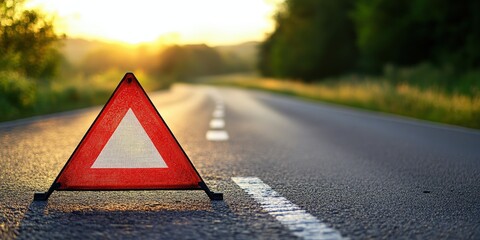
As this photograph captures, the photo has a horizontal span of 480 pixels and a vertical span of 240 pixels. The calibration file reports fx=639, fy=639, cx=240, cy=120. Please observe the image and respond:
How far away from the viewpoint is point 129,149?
517cm

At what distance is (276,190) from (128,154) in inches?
53.1

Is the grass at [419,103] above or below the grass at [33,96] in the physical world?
below

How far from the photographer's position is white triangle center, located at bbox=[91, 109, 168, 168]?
510cm

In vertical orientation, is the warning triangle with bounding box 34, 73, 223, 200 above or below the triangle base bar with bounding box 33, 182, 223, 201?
above

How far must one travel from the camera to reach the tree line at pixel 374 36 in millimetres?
36938

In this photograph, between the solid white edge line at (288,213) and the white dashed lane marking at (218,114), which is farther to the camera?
the white dashed lane marking at (218,114)

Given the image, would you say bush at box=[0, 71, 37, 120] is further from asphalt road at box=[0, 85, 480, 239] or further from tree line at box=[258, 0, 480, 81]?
tree line at box=[258, 0, 480, 81]

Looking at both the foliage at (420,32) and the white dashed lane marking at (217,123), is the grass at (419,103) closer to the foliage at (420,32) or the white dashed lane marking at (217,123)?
the white dashed lane marking at (217,123)

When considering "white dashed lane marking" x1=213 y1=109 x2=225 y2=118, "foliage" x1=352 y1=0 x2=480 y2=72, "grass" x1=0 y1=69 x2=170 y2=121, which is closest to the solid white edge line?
"grass" x1=0 y1=69 x2=170 y2=121

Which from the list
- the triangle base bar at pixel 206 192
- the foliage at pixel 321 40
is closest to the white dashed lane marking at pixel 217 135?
the triangle base bar at pixel 206 192

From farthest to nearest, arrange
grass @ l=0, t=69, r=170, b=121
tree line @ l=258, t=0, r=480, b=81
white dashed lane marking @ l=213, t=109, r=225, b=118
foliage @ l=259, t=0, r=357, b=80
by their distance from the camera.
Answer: foliage @ l=259, t=0, r=357, b=80 → tree line @ l=258, t=0, r=480, b=81 → white dashed lane marking @ l=213, t=109, r=225, b=118 → grass @ l=0, t=69, r=170, b=121

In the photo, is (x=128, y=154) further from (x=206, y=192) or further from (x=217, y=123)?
(x=217, y=123)

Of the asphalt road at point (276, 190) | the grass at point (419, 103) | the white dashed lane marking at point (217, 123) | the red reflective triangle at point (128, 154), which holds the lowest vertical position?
the grass at point (419, 103)

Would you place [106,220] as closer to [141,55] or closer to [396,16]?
[396,16]
